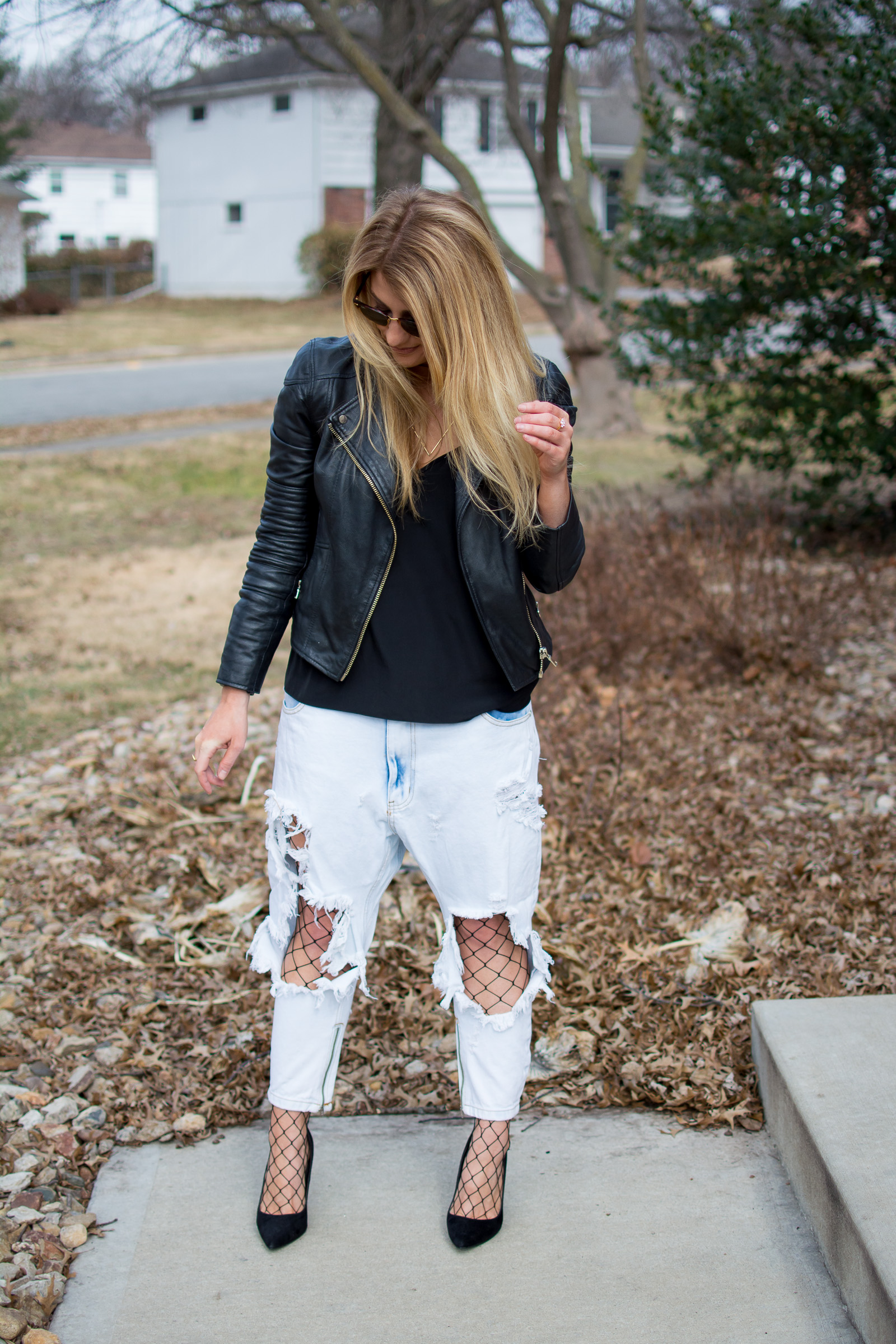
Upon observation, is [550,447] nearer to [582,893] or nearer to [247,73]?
[582,893]

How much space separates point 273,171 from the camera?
33938mm

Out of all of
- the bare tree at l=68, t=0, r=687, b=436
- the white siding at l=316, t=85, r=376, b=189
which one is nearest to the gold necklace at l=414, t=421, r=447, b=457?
the bare tree at l=68, t=0, r=687, b=436

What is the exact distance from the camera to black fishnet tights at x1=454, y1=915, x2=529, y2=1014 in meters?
2.27

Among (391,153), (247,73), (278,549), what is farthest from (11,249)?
(278,549)

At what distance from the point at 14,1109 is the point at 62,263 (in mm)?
36864

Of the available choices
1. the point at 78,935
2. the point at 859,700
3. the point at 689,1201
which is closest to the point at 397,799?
the point at 689,1201

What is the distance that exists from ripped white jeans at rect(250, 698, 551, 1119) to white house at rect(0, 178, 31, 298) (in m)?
34.8

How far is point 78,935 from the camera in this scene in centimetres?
362

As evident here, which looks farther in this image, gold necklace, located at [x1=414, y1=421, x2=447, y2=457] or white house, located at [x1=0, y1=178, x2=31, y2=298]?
white house, located at [x1=0, y1=178, x2=31, y2=298]

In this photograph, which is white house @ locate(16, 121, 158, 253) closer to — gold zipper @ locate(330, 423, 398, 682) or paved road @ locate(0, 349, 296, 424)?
paved road @ locate(0, 349, 296, 424)

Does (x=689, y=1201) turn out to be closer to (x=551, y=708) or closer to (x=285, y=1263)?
(x=285, y=1263)

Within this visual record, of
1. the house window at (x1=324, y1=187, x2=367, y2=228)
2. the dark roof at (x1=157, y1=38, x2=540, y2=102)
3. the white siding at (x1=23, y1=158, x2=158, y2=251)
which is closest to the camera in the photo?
the dark roof at (x1=157, y1=38, x2=540, y2=102)

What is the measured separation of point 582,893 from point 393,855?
5.11 ft

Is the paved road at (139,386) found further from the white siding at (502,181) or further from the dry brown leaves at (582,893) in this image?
the white siding at (502,181)
